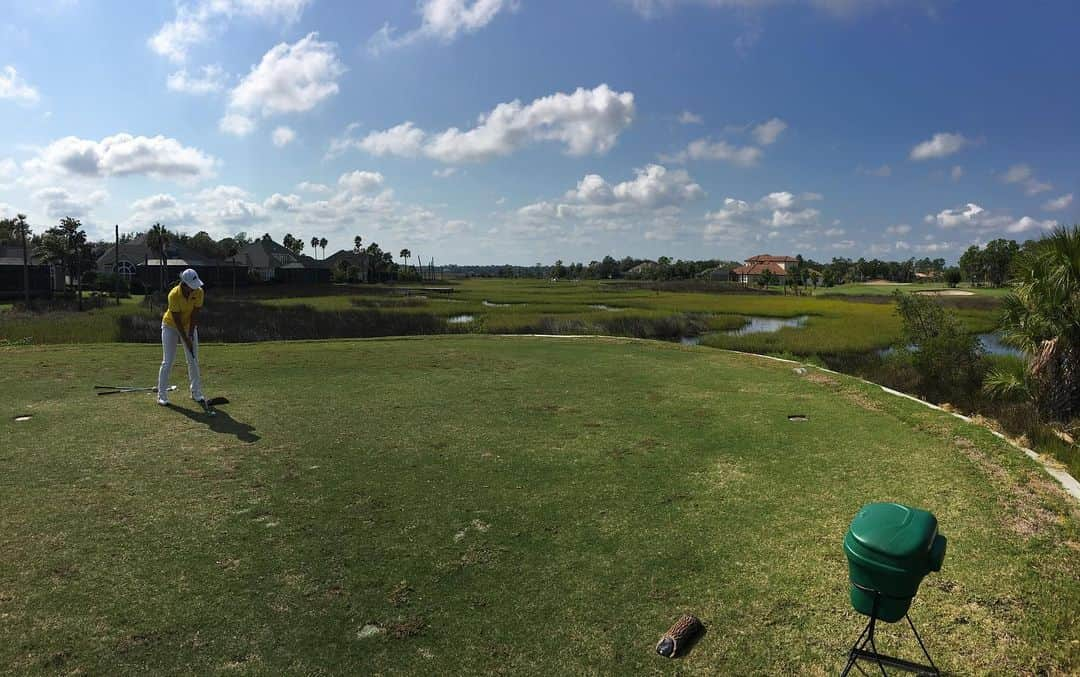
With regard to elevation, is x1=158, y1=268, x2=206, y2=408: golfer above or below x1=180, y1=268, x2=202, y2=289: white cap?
below

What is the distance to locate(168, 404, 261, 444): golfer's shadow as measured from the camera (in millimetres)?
7656

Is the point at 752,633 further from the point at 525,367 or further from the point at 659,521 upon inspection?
the point at 525,367

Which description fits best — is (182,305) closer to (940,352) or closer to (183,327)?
(183,327)

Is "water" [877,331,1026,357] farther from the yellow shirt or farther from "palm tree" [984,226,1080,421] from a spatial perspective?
the yellow shirt

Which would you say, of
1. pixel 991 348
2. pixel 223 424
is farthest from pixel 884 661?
pixel 991 348

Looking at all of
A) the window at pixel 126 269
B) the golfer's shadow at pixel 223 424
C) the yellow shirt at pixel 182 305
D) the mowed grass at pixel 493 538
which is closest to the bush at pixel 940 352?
the mowed grass at pixel 493 538

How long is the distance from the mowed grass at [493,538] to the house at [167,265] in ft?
209

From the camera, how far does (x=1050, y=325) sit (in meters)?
9.59

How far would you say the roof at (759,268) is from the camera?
516 feet

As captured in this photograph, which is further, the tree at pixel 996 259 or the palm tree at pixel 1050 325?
the tree at pixel 996 259

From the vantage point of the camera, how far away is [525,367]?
45.4 feet

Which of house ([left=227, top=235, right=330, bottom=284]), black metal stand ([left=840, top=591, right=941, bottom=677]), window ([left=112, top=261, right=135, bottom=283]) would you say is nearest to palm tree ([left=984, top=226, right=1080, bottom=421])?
black metal stand ([left=840, top=591, right=941, bottom=677])

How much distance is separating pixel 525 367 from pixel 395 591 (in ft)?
32.2

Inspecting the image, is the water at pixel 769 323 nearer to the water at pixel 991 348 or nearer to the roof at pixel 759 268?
the water at pixel 991 348
